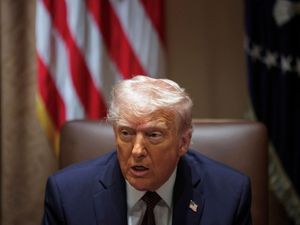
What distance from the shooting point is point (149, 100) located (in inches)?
62.0

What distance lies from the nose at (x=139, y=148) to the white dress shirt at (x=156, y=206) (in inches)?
8.4

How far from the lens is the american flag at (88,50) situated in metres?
2.73

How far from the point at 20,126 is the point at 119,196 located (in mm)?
1243

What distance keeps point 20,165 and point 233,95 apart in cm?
136

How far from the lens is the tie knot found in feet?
5.69

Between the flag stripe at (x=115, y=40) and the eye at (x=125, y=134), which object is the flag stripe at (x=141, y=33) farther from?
the eye at (x=125, y=134)

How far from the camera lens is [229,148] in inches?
84.4

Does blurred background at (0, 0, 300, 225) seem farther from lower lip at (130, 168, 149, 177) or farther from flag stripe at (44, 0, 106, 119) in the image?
lower lip at (130, 168, 149, 177)

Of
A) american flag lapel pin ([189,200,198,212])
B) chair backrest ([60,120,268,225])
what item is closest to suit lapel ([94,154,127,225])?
american flag lapel pin ([189,200,198,212])

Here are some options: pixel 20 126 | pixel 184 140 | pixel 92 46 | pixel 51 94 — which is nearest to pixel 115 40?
pixel 92 46

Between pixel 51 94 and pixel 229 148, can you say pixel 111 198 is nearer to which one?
pixel 229 148

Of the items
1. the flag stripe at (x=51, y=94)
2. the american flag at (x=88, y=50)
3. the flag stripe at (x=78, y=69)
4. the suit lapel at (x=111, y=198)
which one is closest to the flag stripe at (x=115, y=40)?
the american flag at (x=88, y=50)

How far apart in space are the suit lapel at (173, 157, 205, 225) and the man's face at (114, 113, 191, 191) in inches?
5.7

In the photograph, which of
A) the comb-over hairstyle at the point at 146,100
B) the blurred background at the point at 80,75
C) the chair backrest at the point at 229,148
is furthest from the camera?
the blurred background at the point at 80,75
